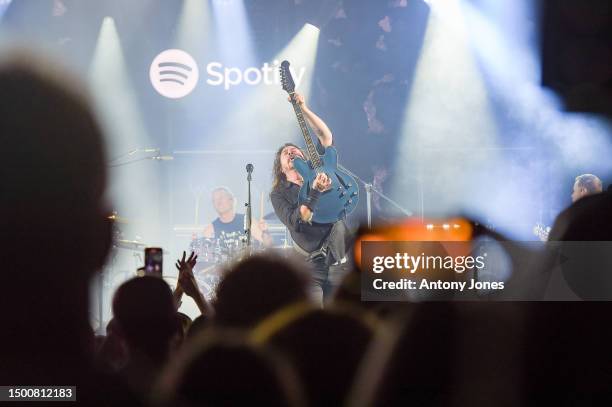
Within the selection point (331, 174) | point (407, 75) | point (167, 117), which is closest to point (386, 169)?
point (331, 174)

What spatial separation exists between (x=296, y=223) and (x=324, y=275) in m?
0.53

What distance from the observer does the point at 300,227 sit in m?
5.76

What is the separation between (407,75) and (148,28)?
2.46 meters

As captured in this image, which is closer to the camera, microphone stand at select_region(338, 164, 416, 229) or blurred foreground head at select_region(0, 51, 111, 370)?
blurred foreground head at select_region(0, 51, 111, 370)

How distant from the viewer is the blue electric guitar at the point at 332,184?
19.0ft

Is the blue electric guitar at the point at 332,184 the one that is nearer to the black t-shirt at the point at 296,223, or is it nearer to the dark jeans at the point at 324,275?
the black t-shirt at the point at 296,223

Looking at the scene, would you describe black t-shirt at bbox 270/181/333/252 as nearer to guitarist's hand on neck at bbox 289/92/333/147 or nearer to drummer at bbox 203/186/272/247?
drummer at bbox 203/186/272/247

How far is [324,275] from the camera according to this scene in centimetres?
571

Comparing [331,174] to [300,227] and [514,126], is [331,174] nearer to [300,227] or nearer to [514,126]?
[300,227]

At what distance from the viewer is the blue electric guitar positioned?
5777mm

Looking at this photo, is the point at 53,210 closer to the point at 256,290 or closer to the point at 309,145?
the point at 256,290

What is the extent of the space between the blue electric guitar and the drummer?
0.47 m

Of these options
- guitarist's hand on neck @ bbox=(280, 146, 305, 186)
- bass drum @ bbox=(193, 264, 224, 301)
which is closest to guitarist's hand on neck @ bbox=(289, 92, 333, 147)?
guitarist's hand on neck @ bbox=(280, 146, 305, 186)

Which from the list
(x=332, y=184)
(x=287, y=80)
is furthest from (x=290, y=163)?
(x=287, y=80)
